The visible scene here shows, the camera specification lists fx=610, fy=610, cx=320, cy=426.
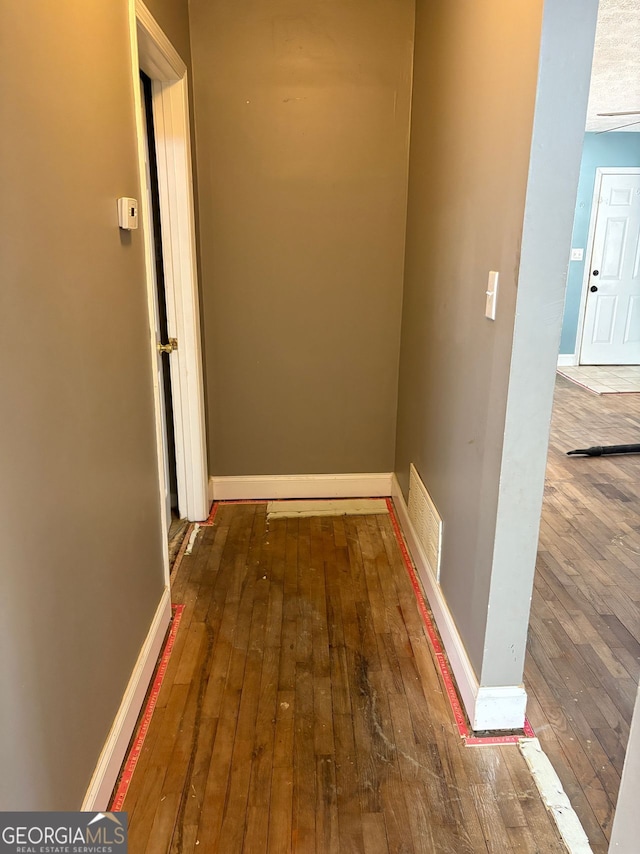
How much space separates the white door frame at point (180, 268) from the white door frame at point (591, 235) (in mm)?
5347

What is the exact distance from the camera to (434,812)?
1.55 meters

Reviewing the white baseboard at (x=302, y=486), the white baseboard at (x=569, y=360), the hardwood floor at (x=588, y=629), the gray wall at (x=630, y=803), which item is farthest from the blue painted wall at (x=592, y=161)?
the gray wall at (x=630, y=803)

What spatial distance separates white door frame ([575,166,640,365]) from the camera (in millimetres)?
6527

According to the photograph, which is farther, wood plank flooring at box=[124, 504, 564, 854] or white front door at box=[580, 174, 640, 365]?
white front door at box=[580, 174, 640, 365]

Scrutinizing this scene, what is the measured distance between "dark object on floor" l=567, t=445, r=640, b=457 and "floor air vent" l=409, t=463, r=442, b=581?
1887mm

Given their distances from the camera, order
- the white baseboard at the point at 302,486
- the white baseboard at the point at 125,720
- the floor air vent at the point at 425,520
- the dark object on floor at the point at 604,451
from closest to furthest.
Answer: the white baseboard at the point at 125,720
the floor air vent at the point at 425,520
the white baseboard at the point at 302,486
the dark object on floor at the point at 604,451

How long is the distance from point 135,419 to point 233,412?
142cm

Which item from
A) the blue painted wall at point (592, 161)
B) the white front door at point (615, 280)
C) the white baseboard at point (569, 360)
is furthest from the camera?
the white baseboard at point (569, 360)

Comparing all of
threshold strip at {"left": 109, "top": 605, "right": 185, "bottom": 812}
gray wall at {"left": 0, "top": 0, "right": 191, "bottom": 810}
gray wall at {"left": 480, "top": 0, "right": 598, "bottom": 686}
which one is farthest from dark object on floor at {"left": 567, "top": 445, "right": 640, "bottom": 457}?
gray wall at {"left": 0, "top": 0, "right": 191, "bottom": 810}

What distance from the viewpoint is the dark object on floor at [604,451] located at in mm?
4164

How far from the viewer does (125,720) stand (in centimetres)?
170

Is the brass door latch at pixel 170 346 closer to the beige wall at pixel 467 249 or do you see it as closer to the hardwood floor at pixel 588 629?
the beige wall at pixel 467 249

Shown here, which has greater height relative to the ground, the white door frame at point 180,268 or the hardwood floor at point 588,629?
the white door frame at point 180,268

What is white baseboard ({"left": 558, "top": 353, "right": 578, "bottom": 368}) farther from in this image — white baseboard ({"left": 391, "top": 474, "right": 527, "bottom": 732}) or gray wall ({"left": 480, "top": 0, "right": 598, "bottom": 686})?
gray wall ({"left": 480, "top": 0, "right": 598, "bottom": 686})
